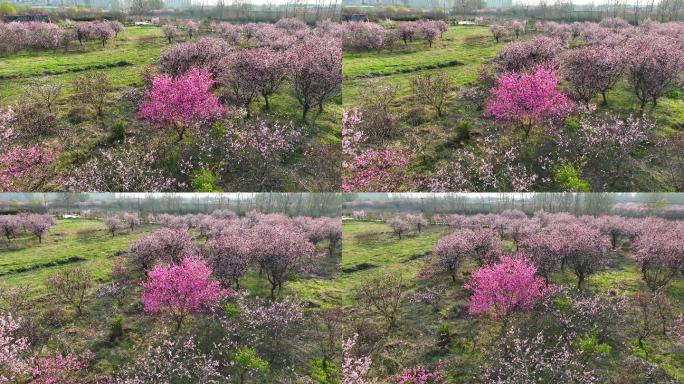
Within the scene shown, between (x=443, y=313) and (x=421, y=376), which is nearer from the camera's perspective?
(x=421, y=376)

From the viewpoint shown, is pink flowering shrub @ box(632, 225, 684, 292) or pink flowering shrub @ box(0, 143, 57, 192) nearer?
pink flowering shrub @ box(632, 225, 684, 292)

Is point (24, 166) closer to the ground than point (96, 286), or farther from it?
farther from it

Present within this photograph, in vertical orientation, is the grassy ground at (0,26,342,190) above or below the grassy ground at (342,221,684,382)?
above

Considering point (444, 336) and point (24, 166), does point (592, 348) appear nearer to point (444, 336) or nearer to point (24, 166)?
point (444, 336)

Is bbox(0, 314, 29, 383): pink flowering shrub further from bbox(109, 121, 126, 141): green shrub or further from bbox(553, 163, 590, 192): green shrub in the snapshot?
bbox(553, 163, 590, 192): green shrub

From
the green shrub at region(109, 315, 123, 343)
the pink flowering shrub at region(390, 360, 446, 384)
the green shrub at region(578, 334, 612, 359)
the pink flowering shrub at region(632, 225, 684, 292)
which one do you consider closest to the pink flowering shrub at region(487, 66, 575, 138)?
the pink flowering shrub at region(632, 225, 684, 292)

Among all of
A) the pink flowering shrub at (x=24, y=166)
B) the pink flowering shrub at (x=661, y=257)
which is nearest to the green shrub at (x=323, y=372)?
the pink flowering shrub at (x=661, y=257)

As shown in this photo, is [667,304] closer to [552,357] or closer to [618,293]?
[618,293]

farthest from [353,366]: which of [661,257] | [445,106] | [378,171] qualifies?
[445,106]
